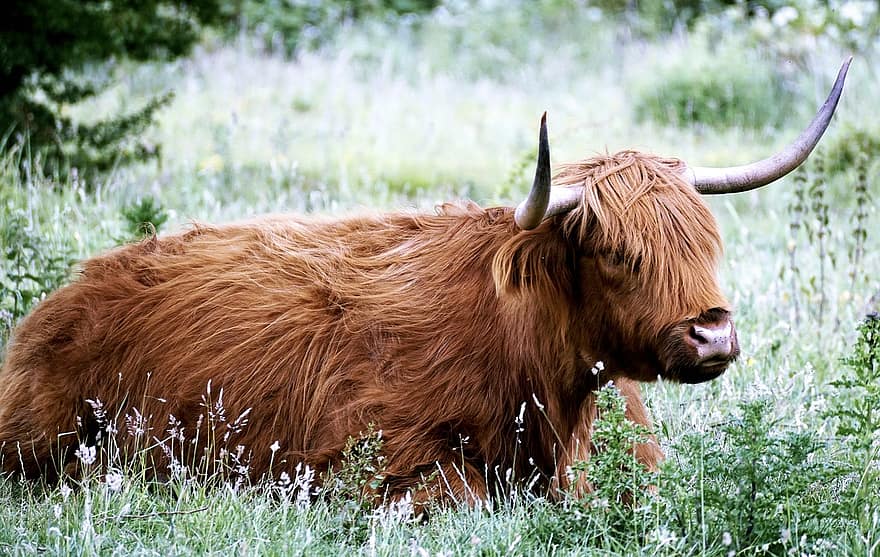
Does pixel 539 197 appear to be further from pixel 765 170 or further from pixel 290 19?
pixel 290 19

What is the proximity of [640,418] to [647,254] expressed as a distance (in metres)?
0.82

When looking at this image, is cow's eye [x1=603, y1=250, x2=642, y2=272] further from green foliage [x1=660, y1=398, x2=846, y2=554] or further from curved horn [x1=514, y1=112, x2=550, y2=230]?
green foliage [x1=660, y1=398, x2=846, y2=554]

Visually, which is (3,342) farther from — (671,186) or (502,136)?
(502,136)

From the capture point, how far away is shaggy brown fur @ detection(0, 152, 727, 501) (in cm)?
393

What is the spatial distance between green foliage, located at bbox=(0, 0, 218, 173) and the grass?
30cm

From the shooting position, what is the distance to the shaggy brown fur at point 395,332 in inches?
155

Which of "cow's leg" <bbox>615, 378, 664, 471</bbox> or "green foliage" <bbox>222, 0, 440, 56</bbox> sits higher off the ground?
"green foliage" <bbox>222, 0, 440, 56</bbox>

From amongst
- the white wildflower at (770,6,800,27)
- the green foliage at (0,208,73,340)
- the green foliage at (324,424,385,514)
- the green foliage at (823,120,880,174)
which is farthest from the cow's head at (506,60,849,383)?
the white wildflower at (770,6,800,27)

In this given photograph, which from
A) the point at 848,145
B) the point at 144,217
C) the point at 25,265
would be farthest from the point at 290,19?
the point at 144,217

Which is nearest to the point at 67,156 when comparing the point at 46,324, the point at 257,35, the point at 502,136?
the point at 46,324

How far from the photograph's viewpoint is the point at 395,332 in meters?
4.29

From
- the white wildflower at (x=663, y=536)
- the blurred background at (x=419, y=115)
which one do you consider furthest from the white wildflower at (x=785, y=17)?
the white wildflower at (x=663, y=536)

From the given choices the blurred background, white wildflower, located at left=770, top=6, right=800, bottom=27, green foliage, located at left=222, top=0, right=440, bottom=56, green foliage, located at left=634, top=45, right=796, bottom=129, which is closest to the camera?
the blurred background

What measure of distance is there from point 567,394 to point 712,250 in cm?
74
